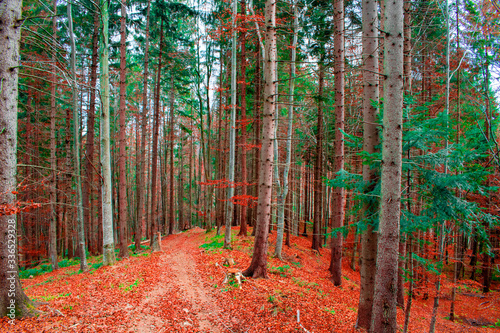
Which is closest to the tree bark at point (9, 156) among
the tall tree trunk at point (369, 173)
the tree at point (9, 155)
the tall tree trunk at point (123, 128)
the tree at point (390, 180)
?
the tree at point (9, 155)

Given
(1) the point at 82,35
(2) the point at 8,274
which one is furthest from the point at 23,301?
(1) the point at 82,35

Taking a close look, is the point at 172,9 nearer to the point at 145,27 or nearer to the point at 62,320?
the point at 145,27

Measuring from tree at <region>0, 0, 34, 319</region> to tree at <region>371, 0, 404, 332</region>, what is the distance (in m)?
6.12

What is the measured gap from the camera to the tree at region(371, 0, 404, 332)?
3627 mm

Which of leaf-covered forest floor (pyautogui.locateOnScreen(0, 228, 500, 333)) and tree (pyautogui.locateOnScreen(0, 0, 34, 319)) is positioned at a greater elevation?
tree (pyautogui.locateOnScreen(0, 0, 34, 319))

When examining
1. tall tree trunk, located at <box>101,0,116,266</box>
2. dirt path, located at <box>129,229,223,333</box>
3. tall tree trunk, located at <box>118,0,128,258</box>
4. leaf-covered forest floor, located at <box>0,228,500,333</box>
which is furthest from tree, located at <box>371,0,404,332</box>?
tall tree trunk, located at <box>118,0,128,258</box>

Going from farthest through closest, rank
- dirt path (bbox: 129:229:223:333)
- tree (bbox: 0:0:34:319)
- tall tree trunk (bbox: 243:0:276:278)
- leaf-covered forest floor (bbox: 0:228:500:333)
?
1. tall tree trunk (bbox: 243:0:276:278)
2. dirt path (bbox: 129:229:223:333)
3. leaf-covered forest floor (bbox: 0:228:500:333)
4. tree (bbox: 0:0:34:319)

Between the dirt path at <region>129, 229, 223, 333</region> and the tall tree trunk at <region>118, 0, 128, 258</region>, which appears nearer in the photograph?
the dirt path at <region>129, 229, 223, 333</region>

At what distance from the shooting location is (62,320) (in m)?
4.41

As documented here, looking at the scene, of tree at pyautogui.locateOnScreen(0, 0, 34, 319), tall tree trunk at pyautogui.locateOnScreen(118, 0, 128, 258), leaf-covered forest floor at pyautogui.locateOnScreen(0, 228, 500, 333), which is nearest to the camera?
tree at pyautogui.locateOnScreen(0, 0, 34, 319)

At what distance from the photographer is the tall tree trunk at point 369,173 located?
4.96m

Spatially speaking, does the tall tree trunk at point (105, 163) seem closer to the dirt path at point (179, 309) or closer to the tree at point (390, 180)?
the dirt path at point (179, 309)

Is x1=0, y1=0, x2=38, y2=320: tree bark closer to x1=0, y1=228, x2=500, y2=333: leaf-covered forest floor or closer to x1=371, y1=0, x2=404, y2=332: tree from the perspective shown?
x1=0, y1=228, x2=500, y2=333: leaf-covered forest floor

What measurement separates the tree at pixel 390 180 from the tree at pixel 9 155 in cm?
612
